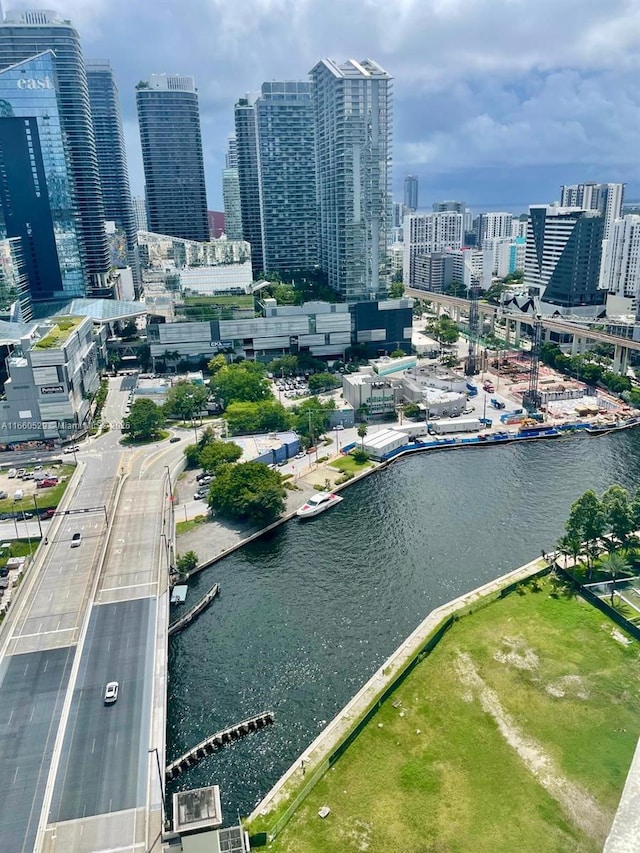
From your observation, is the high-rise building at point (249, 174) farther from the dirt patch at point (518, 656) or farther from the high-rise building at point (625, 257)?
the dirt patch at point (518, 656)

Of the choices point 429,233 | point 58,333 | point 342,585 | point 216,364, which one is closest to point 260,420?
point 216,364

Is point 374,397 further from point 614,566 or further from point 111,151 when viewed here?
point 111,151

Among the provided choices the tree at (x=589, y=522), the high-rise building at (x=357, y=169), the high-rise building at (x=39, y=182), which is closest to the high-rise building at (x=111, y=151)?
the high-rise building at (x=39, y=182)

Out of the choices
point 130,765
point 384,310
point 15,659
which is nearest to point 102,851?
point 130,765

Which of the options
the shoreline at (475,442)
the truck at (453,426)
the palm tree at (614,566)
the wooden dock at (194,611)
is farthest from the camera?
the truck at (453,426)

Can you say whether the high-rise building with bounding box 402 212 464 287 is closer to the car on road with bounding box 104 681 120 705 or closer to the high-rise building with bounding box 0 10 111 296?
the high-rise building with bounding box 0 10 111 296

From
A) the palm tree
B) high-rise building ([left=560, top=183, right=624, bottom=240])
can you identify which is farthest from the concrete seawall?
high-rise building ([left=560, top=183, right=624, bottom=240])

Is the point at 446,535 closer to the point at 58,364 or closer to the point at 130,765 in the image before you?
the point at 130,765
